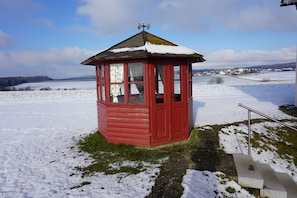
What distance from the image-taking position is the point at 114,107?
710cm

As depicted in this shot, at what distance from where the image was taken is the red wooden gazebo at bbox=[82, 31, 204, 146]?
666 centimetres

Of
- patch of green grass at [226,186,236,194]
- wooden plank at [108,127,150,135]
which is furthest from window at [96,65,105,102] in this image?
patch of green grass at [226,186,236,194]

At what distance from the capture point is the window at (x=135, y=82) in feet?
22.0

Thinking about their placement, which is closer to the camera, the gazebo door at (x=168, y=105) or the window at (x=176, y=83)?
the gazebo door at (x=168, y=105)

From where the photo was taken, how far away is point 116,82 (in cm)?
689

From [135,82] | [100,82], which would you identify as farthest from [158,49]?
[100,82]

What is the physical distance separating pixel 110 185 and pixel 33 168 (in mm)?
2496

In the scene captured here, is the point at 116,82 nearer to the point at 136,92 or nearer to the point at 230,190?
the point at 136,92

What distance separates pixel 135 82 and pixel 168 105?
1.26 metres

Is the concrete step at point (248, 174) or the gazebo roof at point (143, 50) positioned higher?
the gazebo roof at point (143, 50)

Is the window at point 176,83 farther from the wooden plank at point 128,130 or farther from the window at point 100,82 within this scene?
the window at point 100,82

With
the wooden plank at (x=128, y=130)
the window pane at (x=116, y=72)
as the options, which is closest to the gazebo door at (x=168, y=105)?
the wooden plank at (x=128, y=130)

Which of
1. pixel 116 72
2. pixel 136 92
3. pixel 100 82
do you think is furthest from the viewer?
pixel 100 82

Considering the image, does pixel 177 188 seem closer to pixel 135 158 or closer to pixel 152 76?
pixel 135 158
